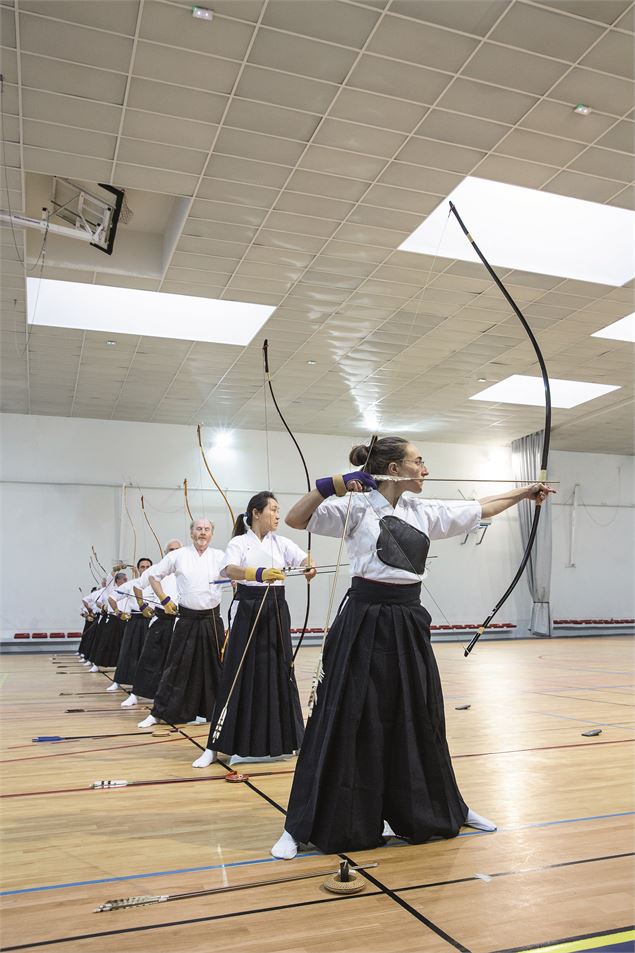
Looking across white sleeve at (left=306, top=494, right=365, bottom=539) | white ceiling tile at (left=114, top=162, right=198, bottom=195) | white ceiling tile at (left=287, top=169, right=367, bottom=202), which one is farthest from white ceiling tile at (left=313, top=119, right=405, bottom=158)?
white sleeve at (left=306, top=494, right=365, bottom=539)

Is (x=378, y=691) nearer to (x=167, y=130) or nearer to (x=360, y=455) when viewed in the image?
(x=360, y=455)

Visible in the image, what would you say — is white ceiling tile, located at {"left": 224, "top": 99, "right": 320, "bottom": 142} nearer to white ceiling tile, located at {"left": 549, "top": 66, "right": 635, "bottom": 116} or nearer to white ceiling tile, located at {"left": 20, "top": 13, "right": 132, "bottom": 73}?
white ceiling tile, located at {"left": 20, "top": 13, "right": 132, "bottom": 73}

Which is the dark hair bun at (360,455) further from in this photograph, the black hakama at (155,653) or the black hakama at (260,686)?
the black hakama at (155,653)

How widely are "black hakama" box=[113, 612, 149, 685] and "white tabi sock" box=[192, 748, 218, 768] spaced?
3.89 meters

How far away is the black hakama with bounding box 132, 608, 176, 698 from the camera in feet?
20.2

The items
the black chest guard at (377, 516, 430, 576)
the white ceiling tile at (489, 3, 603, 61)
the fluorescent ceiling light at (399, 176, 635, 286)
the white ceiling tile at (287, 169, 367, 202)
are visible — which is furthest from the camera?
the fluorescent ceiling light at (399, 176, 635, 286)

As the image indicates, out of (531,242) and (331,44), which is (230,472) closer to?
(531,242)

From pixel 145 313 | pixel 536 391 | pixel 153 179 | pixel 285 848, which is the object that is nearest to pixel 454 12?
pixel 153 179

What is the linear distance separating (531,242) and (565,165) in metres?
1.51

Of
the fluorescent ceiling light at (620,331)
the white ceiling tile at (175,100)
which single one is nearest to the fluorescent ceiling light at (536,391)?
the fluorescent ceiling light at (620,331)

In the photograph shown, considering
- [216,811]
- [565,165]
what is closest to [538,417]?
[565,165]

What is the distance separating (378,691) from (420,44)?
3700mm

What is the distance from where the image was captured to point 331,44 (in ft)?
14.4

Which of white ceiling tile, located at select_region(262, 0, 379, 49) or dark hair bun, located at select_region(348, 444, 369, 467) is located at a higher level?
white ceiling tile, located at select_region(262, 0, 379, 49)
